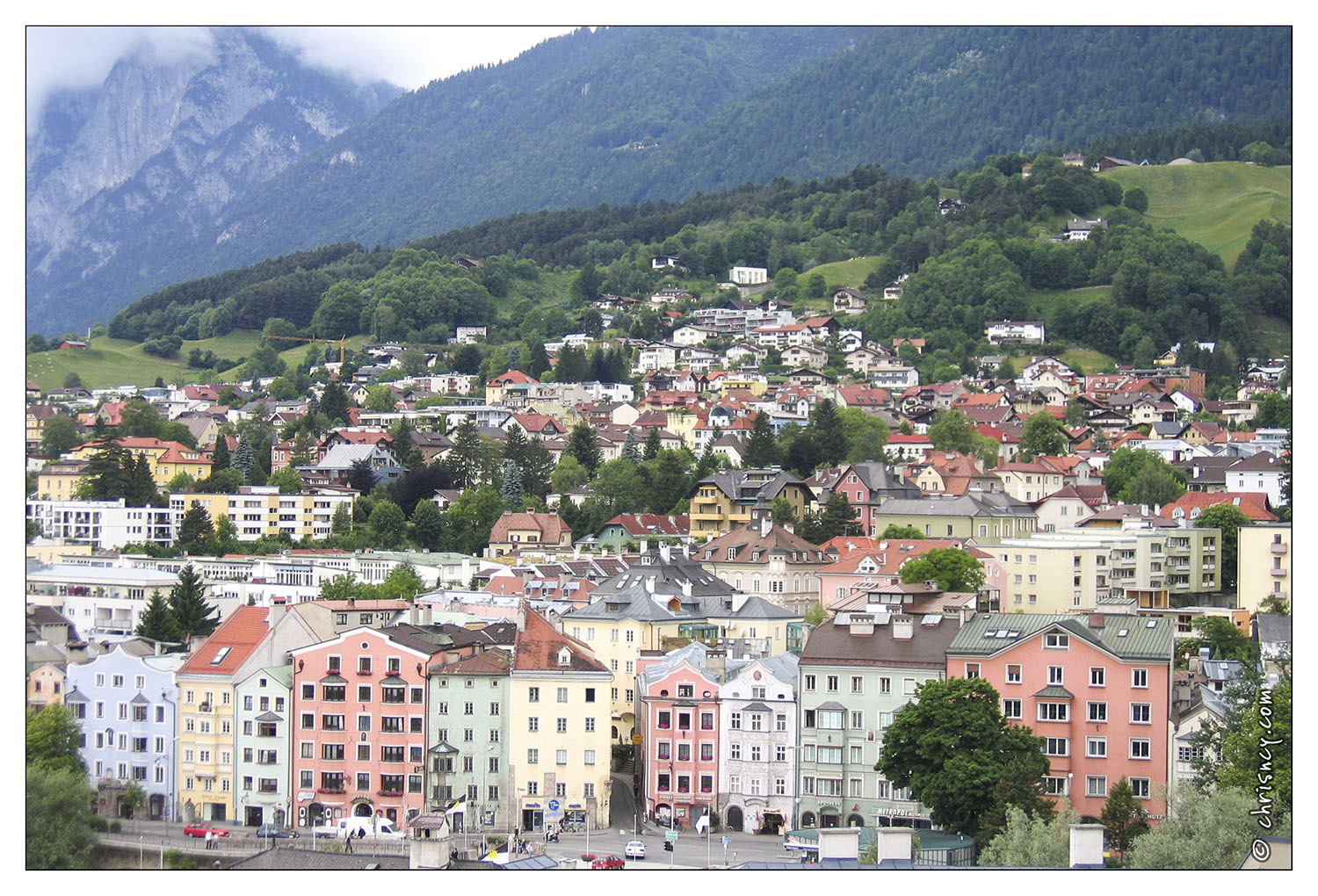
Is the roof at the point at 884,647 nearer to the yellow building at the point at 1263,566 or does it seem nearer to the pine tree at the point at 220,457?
the yellow building at the point at 1263,566

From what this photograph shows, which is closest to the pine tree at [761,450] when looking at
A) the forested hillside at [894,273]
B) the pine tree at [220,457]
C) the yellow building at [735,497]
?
the yellow building at [735,497]

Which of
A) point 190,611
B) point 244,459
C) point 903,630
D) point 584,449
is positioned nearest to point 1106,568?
point 903,630

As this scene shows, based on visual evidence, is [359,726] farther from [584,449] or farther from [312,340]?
[312,340]

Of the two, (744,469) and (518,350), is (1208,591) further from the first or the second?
(518,350)

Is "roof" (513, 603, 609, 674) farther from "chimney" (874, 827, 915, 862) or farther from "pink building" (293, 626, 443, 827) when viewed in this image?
"chimney" (874, 827, 915, 862)

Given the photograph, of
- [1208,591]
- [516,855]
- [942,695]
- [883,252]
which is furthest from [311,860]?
[883,252]

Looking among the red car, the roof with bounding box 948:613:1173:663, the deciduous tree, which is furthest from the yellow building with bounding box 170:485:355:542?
the deciduous tree
